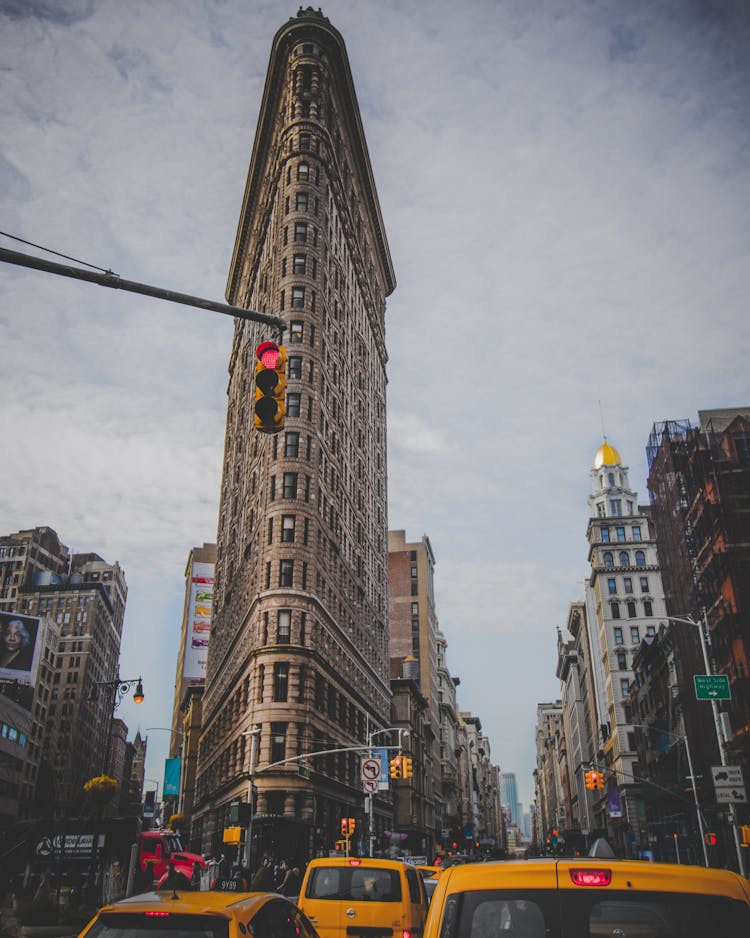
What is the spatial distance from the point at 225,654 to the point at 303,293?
103 feet

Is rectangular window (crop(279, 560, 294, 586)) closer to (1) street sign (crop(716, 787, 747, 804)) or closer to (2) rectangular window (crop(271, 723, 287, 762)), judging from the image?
(2) rectangular window (crop(271, 723, 287, 762))

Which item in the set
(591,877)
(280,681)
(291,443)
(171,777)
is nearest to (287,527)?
(291,443)

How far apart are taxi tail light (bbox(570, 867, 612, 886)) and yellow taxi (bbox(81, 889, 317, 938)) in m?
3.41

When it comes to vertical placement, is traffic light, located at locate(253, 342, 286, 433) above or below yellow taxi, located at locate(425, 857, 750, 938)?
above

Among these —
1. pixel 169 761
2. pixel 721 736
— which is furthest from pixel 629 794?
pixel 721 736

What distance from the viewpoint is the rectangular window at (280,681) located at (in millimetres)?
50375

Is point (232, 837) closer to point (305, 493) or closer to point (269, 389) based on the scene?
point (269, 389)

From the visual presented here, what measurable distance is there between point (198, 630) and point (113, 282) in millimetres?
112889

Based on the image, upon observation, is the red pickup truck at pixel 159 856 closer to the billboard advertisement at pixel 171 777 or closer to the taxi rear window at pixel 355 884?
the taxi rear window at pixel 355 884

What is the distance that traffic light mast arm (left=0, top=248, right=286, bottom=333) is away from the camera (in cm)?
933

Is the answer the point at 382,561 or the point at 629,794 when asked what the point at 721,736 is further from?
the point at 629,794

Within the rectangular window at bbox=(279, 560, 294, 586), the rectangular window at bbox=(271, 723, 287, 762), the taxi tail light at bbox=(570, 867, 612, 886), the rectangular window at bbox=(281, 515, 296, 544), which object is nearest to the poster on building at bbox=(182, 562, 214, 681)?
the rectangular window at bbox=(281, 515, 296, 544)

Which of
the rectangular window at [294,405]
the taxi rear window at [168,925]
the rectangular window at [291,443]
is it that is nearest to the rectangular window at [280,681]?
the rectangular window at [291,443]

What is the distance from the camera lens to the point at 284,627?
174ft
